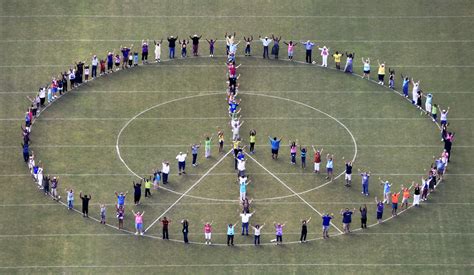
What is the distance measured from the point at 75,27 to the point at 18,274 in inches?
1372

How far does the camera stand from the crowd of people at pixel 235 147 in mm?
127875

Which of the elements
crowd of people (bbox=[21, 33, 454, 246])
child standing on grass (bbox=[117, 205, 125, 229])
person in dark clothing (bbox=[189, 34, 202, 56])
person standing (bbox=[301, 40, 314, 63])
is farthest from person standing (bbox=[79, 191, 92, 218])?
person standing (bbox=[301, 40, 314, 63])

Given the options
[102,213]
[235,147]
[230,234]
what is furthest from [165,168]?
[230,234]

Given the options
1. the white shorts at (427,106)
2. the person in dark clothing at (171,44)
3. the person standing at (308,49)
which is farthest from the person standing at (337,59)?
the person in dark clothing at (171,44)

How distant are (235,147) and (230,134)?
3424 millimetres

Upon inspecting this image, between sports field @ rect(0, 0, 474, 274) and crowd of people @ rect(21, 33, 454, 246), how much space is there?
60 cm

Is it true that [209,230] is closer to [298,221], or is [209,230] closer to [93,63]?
[298,221]

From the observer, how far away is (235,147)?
445ft

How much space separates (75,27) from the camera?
152 meters

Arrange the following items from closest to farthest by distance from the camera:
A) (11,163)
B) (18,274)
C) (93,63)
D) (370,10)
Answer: (18,274), (11,163), (93,63), (370,10)

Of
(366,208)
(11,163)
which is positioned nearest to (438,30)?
(366,208)

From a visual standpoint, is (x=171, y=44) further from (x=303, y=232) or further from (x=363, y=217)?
(x=363, y=217)

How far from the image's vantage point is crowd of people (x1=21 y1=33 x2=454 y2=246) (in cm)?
12788

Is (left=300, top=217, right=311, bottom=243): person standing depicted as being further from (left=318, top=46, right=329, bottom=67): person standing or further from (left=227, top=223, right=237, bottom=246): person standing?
(left=318, top=46, right=329, bottom=67): person standing
